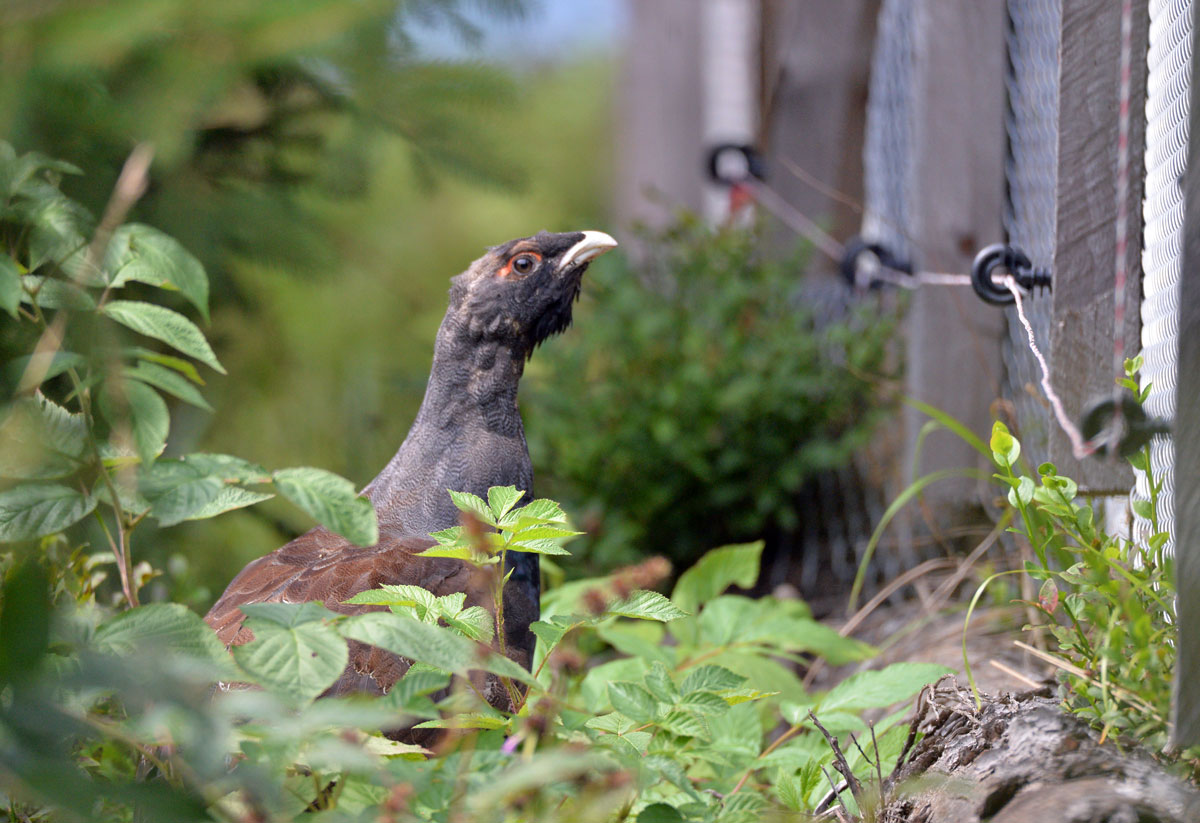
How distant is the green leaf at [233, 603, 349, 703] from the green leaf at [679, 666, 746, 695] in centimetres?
54

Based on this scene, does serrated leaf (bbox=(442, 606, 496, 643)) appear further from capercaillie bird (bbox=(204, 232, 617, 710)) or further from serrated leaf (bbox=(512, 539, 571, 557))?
capercaillie bird (bbox=(204, 232, 617, 710))

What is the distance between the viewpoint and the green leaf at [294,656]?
1.06 metres

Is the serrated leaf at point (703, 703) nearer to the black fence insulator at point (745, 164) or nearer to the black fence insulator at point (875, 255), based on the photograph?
the black fence insulator at point (875, 255)

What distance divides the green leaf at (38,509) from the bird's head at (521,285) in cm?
143

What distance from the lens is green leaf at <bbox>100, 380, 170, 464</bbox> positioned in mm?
1305

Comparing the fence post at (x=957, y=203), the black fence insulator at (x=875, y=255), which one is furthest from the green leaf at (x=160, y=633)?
the black fence insulator at (x=875, y=255)

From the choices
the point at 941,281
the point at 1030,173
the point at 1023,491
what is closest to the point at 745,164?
the point at 1030,173

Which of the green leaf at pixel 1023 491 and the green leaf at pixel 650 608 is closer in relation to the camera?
the green leaf at pixel 650 608

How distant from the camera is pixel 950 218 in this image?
136 inches

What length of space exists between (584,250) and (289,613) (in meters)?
1.77

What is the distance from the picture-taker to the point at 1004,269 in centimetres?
232

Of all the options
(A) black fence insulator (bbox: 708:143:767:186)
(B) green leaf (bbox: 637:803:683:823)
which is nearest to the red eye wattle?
(B) green leaf (bbox: 637:803:683:823)

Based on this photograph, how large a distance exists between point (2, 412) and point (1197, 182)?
157 cm

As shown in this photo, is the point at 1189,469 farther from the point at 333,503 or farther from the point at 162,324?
the point at 162,324
